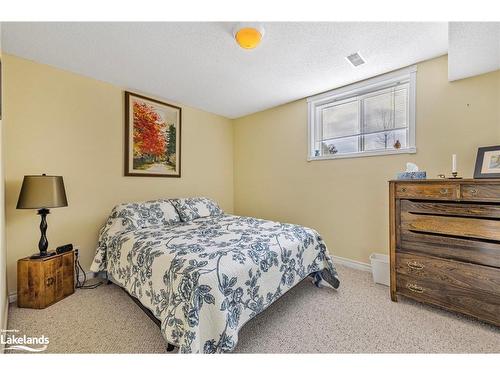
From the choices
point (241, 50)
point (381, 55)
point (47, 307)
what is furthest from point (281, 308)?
point (381, 55)

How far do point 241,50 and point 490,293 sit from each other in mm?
2637

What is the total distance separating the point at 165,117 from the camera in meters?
3.04

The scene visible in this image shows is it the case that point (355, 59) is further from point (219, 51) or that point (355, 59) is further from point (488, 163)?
point (488, 163)

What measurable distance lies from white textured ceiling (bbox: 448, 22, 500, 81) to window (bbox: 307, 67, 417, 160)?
42 centimetres

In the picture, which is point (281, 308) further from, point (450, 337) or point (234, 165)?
point (234, 165)

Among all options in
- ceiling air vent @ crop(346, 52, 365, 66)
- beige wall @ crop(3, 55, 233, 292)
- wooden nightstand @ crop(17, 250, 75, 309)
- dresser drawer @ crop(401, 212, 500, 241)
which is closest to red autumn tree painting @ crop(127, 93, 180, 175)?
beige wall @ crop(3, 55, 233, 292)

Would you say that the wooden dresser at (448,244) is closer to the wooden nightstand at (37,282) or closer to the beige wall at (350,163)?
the beige wall at (350,163)

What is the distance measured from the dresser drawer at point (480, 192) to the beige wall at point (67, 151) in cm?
316

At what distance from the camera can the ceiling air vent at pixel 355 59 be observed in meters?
2.02

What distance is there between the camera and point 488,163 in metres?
1.69

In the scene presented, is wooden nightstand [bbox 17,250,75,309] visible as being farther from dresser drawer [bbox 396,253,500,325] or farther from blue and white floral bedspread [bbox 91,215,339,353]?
dresser drawer [bbox 396,253,500,325]

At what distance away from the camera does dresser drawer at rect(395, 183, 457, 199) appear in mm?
1625

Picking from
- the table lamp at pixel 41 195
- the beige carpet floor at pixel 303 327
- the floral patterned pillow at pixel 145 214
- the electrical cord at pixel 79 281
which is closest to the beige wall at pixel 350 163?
the beige carpet floor at pixel 303 327

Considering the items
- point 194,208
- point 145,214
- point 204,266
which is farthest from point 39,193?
point 204,266
